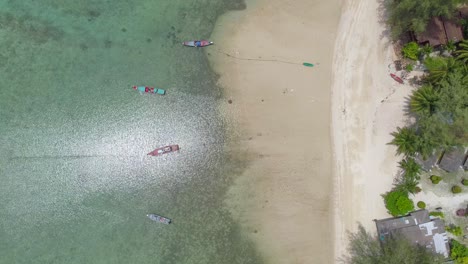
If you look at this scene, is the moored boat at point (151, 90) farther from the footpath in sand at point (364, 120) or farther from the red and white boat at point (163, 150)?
the footpath in sand at point (364, 120)

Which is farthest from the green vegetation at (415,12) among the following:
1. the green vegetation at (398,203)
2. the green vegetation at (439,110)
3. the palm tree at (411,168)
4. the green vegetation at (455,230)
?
the green vegetation at (455,230)

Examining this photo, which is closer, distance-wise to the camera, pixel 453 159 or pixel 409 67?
pixel 453 159

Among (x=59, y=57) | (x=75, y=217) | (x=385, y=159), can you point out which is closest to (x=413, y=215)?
(x=385, y=159)

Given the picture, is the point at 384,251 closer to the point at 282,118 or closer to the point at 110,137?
the point at 282,118

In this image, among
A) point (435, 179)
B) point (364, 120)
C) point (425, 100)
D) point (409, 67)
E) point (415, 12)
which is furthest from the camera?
point (364, 120)

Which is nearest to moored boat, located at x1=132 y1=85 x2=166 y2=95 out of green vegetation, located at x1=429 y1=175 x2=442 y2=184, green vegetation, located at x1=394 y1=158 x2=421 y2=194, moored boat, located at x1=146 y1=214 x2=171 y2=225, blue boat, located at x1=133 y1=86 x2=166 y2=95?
blue boat, located at x1=133 y1=86 x2=166 y2=95

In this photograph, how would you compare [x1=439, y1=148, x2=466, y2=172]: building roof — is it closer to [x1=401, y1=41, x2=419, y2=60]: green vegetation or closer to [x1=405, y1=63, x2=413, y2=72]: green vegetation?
[x1=405, y1=63, x2=413, y2=72]: green vegetation

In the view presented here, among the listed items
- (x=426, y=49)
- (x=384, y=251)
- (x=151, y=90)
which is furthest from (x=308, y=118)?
(x=151, y=90)
